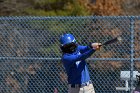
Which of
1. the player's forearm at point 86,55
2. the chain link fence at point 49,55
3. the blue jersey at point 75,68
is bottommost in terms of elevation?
the chain link fence at point 49,55

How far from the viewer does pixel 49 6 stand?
1314 centimetres

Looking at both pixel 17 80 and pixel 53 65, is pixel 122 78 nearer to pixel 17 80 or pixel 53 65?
pixel 53 65

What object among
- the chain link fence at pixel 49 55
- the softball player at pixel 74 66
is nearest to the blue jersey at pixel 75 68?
the softball player at pixel 74 66

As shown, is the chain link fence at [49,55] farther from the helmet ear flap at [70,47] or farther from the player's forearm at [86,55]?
the player's forearm at [86,55]

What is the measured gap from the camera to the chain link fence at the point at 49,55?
8367 mm

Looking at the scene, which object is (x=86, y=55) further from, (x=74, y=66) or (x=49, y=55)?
(x=49, y=55)

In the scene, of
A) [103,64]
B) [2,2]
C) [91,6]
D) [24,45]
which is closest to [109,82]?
[103,64]

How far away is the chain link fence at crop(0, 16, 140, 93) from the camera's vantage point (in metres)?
8.37

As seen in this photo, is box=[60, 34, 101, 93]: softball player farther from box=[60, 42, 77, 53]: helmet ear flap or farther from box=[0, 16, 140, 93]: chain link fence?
box=[0, 16, 140, 93]: chain link fence

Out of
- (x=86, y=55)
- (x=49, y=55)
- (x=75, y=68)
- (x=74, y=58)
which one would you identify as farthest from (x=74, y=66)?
(x=49, y=55)

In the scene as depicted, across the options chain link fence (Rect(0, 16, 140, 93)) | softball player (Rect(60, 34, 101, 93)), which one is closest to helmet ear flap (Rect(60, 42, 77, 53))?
softball player (Rect(60, 34, 101, 93))

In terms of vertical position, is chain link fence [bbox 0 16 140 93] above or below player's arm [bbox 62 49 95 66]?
below

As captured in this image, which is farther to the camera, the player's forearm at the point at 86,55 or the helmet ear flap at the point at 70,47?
the helmet ear flap at the point at 70,47

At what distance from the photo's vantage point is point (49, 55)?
27.8 feet
